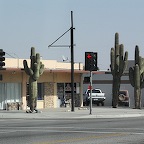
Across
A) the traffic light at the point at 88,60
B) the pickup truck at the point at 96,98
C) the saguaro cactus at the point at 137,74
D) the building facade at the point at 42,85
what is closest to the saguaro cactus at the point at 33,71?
the building facade at the point at 42,85

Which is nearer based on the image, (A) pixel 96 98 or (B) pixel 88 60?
(B) pixel 88 60

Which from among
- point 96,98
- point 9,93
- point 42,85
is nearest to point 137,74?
point 42,85

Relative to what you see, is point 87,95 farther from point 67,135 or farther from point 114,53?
point 67,135

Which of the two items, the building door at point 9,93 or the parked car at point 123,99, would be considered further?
the parked car at point 123,99

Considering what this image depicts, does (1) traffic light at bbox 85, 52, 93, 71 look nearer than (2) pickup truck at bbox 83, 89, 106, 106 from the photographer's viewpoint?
Yes

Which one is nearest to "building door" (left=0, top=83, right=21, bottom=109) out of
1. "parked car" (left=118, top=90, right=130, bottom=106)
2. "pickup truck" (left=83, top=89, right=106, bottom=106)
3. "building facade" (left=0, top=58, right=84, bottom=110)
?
"building facade" (left=0, top=58, right=84, bottom=110)

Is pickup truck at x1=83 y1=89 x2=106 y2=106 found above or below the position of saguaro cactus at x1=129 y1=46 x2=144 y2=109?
below

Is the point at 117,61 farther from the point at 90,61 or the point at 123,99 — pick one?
the point at 123,99

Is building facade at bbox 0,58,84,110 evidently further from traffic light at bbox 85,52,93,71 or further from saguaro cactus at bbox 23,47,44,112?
traffic light at bbox 85,52,93,71

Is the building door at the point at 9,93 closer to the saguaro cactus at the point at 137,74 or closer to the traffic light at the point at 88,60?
the traffic light at the point at 88,60

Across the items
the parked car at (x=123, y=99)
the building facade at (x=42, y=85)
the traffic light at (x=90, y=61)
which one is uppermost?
the traffic light at (x=90, y=61)

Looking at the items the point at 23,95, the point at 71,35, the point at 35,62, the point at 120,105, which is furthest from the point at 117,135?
the point at 120,105

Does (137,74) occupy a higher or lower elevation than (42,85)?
higher

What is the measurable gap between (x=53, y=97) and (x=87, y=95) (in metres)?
10.0
